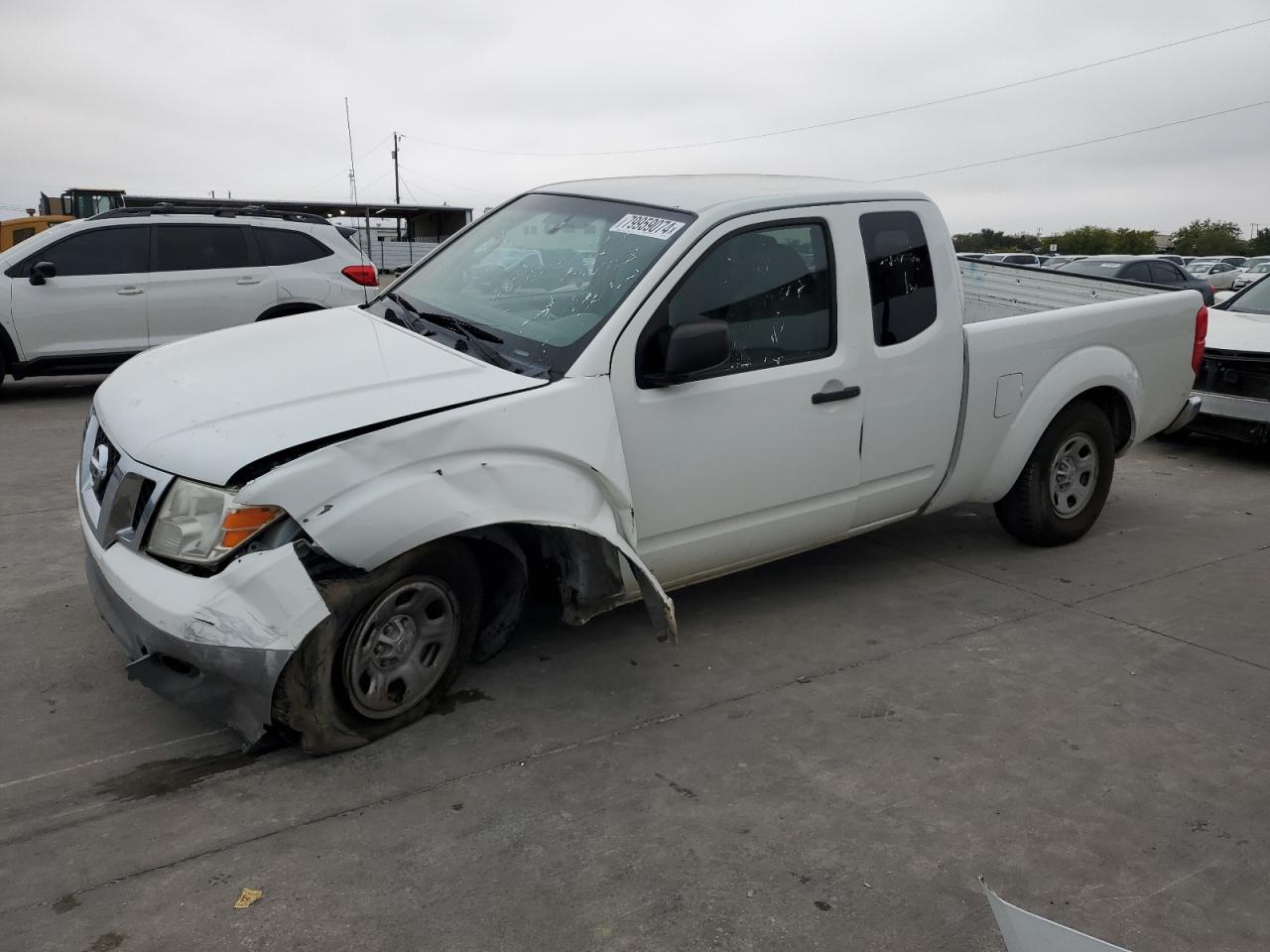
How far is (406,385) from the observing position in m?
3.54

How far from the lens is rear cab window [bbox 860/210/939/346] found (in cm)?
459

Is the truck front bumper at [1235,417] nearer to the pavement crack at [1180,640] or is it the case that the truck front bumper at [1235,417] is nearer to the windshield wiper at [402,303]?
the pavement crack at [1180,640]

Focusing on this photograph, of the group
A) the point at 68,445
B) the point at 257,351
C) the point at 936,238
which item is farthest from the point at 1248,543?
the point at 68,445

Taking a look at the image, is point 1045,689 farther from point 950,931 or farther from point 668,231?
point 668,231

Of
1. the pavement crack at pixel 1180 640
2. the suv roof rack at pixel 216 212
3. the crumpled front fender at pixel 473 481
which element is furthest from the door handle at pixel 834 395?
the suv roof rack at pixel 216 212

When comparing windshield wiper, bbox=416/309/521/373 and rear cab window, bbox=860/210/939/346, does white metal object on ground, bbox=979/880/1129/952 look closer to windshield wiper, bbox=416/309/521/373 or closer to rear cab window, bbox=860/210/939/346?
windshield wiper, bbox=416/309/521/373

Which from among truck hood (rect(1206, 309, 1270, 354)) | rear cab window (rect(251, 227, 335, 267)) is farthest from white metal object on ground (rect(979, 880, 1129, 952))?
rear cab window (rect(251, 227, 335, 267))

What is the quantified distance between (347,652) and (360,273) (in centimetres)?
875

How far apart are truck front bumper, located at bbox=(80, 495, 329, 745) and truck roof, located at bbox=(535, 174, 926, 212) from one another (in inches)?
84.8

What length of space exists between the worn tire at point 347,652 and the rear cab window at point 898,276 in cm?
211

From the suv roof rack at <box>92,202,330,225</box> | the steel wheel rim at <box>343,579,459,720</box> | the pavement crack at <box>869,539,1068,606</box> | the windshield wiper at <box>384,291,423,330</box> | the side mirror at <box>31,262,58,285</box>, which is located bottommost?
A: the pavement crack at <box>869,539,1068,606</box>

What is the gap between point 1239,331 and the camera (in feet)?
27.0

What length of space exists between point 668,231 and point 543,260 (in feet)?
1.89

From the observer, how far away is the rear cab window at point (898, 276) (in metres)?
4.59
